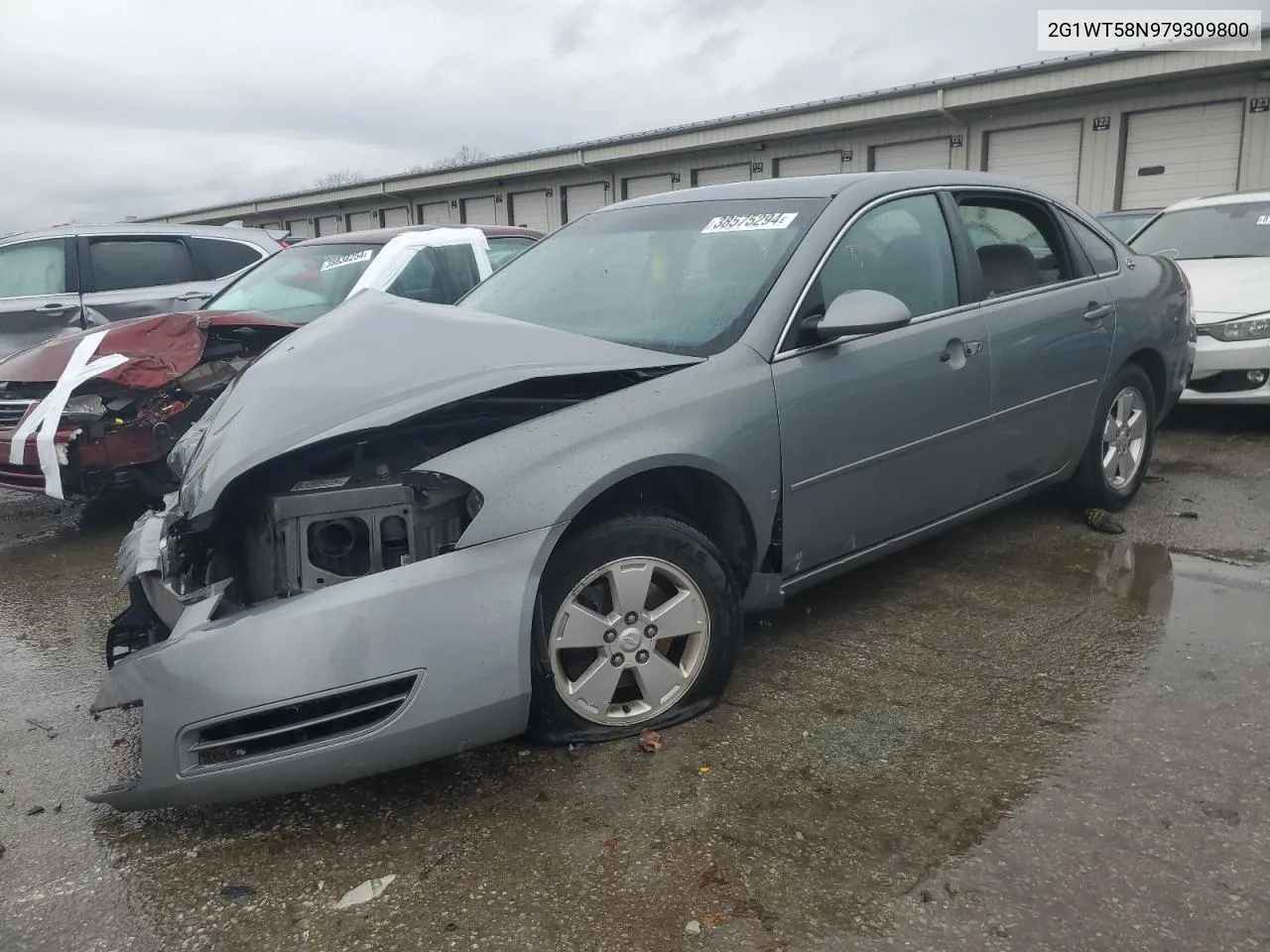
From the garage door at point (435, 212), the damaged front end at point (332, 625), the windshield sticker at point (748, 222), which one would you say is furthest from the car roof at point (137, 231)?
the garage door at point (435, 212)

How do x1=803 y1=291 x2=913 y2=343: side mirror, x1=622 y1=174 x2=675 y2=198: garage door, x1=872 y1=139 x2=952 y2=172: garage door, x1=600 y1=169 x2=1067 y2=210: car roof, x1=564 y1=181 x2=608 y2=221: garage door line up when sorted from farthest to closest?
x1=564 y1=181 x2=608 y2=221: garage door
x1=622 y1=174 x2=675 y2=198: garage door
x1=872 y1=139 x2=952 y2=172: garage door
x1=600 y1=169 x2=1067 y2=210: car roof
x1=803 y1=291 x2=913 y2=343: side mirror

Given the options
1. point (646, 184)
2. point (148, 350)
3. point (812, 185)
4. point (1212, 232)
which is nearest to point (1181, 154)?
point (1212, 232)

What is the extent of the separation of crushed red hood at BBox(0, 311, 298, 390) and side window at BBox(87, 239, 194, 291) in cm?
281

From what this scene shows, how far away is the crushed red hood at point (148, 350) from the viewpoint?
494 centimetres

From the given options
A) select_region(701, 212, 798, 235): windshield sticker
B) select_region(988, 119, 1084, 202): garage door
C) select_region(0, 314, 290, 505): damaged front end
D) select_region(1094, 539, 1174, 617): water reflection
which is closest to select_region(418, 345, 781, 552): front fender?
select_region(701, 212, 798, 235): windshield sticker

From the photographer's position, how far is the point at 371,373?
9.18ft

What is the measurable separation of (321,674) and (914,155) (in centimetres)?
1873

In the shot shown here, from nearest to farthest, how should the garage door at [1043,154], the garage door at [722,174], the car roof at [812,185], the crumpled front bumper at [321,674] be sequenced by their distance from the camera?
the crumpled front bumper at [321,674] → the car roof at [812,185] → the garage door at [1043,154] → the garage door at [722,174]

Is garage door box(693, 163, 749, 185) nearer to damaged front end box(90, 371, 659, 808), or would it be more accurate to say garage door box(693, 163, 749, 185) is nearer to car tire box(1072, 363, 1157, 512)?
car tire box(1072, 363, 1157, 512)

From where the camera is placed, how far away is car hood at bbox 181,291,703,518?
102 inches

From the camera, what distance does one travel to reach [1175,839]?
231 centimetres

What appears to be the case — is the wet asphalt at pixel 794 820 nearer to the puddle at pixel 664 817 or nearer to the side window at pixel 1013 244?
the puddle at pixel 664 817

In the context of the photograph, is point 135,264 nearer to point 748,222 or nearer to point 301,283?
point 301,283

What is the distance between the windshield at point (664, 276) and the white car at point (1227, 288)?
127 inches
